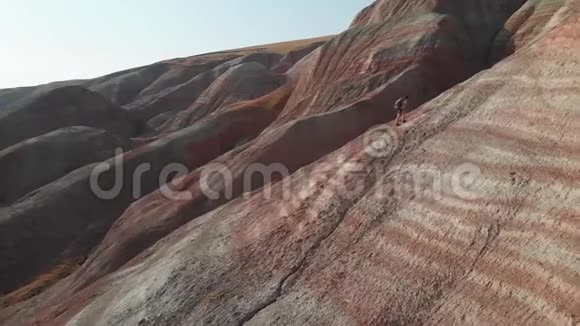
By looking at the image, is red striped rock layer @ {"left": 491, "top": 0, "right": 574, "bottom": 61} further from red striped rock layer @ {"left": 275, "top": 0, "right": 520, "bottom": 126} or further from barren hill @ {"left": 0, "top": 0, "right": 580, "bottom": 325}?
red striped rock layer @ {"left": 275, "top": 0, "right": 520, "bottom": 126}

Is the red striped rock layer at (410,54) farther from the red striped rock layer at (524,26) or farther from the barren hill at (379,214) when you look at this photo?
the red striped rock layer at (524,26)

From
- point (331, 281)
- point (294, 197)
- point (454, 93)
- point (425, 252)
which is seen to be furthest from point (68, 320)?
point (454, 93)

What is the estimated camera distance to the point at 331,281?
48.0 ft

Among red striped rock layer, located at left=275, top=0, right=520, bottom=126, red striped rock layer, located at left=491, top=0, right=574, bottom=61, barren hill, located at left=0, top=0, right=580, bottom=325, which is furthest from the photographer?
red striped rock layer, located at left=275, top=0, right=520, bottom=126

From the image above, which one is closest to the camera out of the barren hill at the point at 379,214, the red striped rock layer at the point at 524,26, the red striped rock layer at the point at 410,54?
the barren hill at the point at 379,214

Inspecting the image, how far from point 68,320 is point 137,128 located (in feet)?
165

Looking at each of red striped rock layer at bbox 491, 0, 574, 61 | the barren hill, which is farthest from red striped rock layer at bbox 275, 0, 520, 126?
red striped rock layer at bbox 491, 0, 574, 61

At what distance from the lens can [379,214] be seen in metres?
16.1

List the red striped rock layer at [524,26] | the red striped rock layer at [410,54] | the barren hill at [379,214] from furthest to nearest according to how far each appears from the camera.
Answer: the red striped rock layer at [410,54], the red striped rock layer at [524,26], the barren hill at [379,214]

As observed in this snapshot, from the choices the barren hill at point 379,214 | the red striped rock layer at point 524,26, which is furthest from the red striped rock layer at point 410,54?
the red striped rock layer at point 524,26

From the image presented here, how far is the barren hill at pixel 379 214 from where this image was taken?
500 inches

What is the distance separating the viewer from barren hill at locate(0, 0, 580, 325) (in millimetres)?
12695

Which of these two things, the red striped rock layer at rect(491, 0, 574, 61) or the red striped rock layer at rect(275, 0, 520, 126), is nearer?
the red striped rock layer at rect(491, 0, 574, 61)

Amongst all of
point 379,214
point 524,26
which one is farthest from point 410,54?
point 379,214
